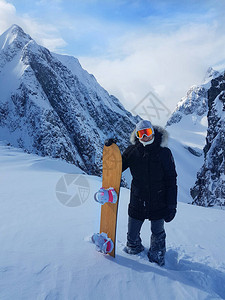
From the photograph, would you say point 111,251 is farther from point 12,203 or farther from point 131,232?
point 12,203

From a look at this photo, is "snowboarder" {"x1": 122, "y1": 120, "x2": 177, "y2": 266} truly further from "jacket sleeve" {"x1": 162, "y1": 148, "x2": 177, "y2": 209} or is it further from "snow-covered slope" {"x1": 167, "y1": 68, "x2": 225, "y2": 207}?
"snow-covered slope" {"x1": 167, "y1": 68, "x2": 225, "y2": 207}

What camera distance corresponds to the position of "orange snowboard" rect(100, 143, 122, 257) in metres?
3.18

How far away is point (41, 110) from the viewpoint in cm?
4350

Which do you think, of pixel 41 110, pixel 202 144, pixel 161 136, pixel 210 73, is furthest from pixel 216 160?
pixel 210 73

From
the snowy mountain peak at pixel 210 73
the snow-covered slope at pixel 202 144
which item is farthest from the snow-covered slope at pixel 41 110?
the snowy mountain peak at pixel 210 73

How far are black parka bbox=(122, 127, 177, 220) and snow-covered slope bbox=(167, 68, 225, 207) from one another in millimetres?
23734

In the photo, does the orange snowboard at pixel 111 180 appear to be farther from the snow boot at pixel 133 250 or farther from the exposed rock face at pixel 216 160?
the exposed rock face at pixel 216 160

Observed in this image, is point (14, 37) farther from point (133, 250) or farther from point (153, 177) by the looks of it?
point (133, 250)

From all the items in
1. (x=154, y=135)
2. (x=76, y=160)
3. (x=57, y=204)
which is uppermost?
(x=154, y=135)

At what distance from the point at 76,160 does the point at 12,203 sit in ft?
139

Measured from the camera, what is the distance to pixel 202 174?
35.5 metres

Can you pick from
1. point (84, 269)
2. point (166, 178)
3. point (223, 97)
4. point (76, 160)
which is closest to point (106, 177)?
point (166, 178)

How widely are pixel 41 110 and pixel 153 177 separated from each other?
143 ft

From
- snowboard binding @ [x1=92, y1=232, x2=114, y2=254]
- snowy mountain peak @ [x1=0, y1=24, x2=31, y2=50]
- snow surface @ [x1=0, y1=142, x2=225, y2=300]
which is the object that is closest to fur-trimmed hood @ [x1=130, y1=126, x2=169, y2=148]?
snowboard binding @ [x1=92, y1=232, x2=114, y2=254]
